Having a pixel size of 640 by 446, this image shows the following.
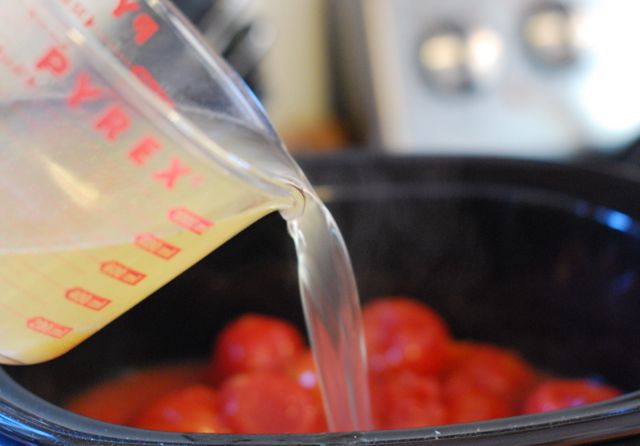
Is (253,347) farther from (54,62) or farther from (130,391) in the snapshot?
(54,62)

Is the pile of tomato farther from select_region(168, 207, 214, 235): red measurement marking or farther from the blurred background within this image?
the blurred background

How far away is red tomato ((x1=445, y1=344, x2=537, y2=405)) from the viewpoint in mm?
644

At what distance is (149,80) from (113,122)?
0.11ft

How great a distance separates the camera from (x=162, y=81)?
382mm

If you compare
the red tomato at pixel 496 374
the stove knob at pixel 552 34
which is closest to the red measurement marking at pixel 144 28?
the red tomato at pixel 496 374

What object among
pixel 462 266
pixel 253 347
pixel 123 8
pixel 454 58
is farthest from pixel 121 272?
pixel 454 58

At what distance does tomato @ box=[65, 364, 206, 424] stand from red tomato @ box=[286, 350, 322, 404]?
9 centimetres

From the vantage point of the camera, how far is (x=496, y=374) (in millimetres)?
654

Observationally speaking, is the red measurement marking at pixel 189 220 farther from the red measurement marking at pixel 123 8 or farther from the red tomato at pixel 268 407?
the red tomato at pixel 268 407

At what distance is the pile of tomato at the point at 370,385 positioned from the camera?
0.58m

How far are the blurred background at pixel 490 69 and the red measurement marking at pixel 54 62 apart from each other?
0.83 metres

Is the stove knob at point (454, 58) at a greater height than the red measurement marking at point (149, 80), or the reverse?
the red measurement marking at point (149, 80)

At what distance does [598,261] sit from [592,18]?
0.68m

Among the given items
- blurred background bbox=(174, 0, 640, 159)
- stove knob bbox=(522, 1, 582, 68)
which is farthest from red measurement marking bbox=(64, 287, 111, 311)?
stove knob bbox=(522, 1, 582, 68)
